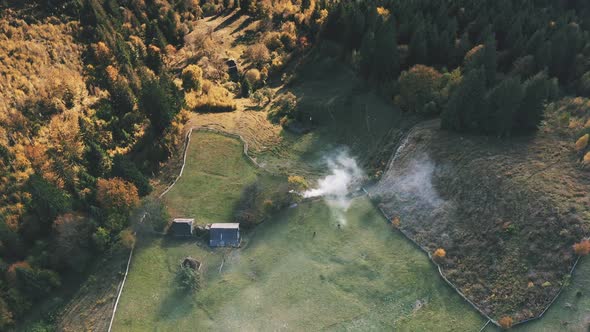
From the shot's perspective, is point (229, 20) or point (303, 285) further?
point (229, 20)

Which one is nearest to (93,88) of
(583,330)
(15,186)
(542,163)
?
(15,186)

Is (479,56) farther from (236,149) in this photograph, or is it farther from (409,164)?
(236,149)

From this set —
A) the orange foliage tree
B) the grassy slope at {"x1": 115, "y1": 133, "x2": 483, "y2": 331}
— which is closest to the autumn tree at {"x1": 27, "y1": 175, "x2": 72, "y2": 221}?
the orange foliage tree

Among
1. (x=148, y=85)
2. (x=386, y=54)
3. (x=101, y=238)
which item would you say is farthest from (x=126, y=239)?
(x=386, y=54)

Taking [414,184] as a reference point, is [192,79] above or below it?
above

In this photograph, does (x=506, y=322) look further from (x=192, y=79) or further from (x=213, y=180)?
(x=192, y=79)

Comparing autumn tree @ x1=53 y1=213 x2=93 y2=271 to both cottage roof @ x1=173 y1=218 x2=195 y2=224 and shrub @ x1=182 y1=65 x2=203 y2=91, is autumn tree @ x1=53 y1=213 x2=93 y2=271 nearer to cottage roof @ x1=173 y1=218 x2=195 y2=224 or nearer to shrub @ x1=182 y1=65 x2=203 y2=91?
cottage roof @ x1=173 y1=218 x2=195 y2=224
